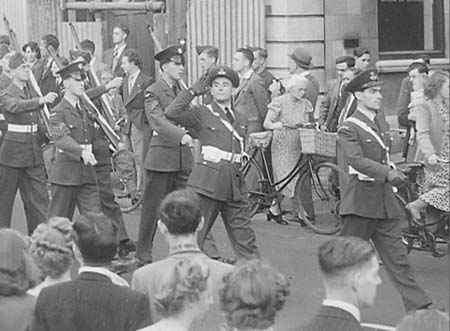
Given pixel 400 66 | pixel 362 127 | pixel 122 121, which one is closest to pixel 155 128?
pixel 362 127

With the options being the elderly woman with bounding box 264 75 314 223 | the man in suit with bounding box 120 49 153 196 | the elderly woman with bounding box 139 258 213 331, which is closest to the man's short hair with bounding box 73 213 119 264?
the elderly woman with bounding box 139 258 213 331

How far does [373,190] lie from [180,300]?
459cm

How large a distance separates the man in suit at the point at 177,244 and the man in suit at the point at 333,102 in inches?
299

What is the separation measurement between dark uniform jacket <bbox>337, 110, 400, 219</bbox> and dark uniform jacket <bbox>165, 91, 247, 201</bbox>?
1.29m

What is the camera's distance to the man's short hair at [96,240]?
5.91 metres

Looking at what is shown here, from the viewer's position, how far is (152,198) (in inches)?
457

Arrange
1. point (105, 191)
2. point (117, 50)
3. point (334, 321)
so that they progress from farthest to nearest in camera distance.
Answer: point (117, 50) → point (105, 191) → point (334, 321)

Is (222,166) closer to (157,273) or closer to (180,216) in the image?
(180,216)

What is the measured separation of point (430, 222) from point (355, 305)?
6.06 metres

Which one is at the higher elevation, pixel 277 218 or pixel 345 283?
pixel 345 283

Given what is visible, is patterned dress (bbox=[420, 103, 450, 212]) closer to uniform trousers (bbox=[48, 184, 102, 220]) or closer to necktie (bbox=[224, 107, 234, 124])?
necktie (bbox=[224, 107, 234, 124])

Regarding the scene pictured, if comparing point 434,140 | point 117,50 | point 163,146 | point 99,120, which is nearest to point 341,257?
point 434,140

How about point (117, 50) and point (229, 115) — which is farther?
point (117, 50)

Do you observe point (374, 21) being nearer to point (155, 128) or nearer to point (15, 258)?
point (155, 128)
